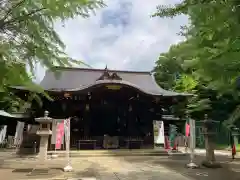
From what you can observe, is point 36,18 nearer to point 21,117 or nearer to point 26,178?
point 26,178

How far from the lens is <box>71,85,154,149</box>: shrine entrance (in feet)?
60.8

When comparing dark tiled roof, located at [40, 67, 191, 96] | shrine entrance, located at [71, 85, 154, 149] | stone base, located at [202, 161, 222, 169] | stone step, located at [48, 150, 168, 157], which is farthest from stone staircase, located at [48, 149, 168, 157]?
stone base, located at [202, 161, 222, 169]

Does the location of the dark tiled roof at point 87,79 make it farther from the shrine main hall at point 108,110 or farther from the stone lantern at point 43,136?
the stone lantern at point 43,136

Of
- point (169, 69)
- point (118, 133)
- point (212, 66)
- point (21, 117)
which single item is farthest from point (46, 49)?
point (169, 69)

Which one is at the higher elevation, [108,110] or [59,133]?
[108,110]

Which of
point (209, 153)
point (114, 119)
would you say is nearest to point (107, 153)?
point (114, 119)

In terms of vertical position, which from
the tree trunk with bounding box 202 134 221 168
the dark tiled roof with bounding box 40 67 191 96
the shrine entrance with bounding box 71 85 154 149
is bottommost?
the tree trunk with bounding box 202 134 221 168

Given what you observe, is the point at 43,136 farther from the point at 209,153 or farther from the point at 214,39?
the point at 214,39

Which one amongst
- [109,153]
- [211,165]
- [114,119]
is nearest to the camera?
[211,165]

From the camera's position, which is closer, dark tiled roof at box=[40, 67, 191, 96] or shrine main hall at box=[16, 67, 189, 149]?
shrine main hall at box=[16, 67, 189, 149]

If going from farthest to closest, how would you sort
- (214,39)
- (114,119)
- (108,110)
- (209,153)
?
(114,119)
(108,110)
(209,153)
(214,39)

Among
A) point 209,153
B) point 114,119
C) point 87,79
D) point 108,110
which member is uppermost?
point 87,79

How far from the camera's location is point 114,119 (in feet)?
68.0

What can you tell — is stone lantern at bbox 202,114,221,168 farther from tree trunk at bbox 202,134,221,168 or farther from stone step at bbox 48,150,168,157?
stone step at bbox 48,150,168,157
